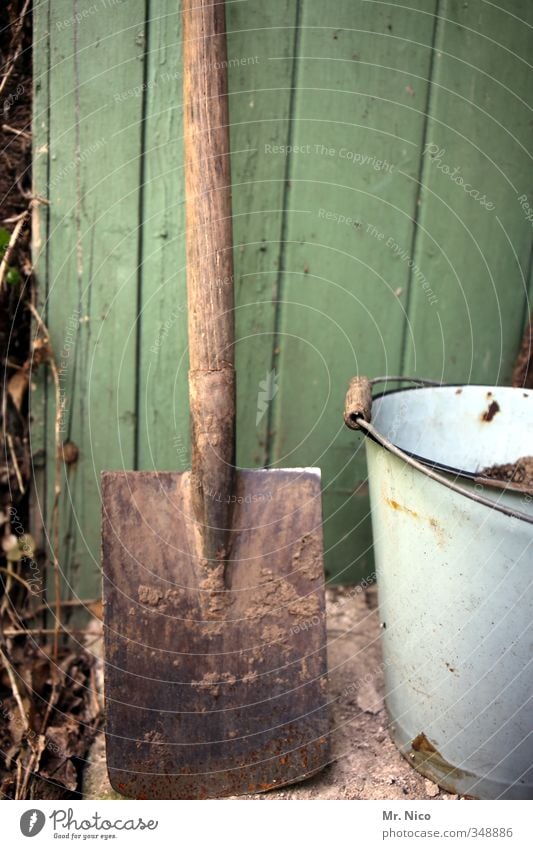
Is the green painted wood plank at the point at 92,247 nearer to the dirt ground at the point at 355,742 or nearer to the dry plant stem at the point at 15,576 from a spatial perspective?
the dry plant stem at the point at 15,576

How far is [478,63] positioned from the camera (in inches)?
54.6

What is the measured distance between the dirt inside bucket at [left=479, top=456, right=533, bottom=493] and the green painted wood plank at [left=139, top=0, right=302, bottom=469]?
1.54 feet

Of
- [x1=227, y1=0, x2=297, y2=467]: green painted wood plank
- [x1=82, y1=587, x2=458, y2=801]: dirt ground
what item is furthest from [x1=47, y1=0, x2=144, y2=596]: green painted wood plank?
[x1=82, y1=587, x2=458, y2=801]: dirt ground

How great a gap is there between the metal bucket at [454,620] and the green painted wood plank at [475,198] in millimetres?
287

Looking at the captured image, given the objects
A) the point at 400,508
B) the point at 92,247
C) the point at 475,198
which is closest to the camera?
the point at 400,508

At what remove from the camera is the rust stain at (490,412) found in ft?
4.36

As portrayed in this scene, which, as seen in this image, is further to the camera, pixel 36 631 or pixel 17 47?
pixel 36 631

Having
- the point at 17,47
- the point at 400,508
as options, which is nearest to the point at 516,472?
the point at 400,508

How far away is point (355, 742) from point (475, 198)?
1071 millimetres

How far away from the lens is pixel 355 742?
125cm

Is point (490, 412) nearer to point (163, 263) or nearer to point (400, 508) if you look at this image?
point (400, 508)

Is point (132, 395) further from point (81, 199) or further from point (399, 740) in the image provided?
point (399, 740)
